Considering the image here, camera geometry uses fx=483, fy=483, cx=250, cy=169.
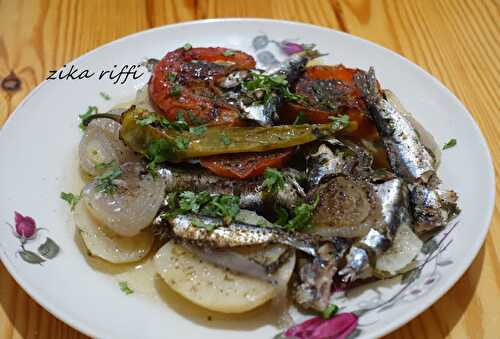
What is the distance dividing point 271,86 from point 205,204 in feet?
2.54

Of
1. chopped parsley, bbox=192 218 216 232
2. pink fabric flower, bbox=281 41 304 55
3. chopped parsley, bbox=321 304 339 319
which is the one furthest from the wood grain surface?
chopped parsley, bbox=192 218 216 232

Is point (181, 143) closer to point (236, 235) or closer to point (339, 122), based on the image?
point (236, 235)

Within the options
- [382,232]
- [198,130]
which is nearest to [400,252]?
[382,232]

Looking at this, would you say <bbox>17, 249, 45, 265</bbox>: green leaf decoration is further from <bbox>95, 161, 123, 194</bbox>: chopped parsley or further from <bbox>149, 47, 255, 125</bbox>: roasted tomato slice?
<bbox>149, 47, 255, 125</bbox>: roasted tomato slice

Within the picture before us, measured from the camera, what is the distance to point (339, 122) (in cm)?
233

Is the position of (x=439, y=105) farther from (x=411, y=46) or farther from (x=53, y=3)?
(x=53, y=3)

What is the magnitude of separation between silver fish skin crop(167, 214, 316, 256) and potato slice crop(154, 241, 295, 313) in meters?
0.07

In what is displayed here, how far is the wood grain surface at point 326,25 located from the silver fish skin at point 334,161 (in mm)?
905

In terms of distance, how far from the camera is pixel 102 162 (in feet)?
7.85

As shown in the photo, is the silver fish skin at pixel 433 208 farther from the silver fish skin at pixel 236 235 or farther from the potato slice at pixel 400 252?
the silver fish skin at pixel 236 235

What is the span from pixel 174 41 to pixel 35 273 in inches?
70.9

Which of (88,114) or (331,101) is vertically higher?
(331,101)

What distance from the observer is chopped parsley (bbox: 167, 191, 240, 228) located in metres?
2.01

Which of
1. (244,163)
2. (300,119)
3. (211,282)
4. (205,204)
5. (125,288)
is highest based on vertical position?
(300,119)
